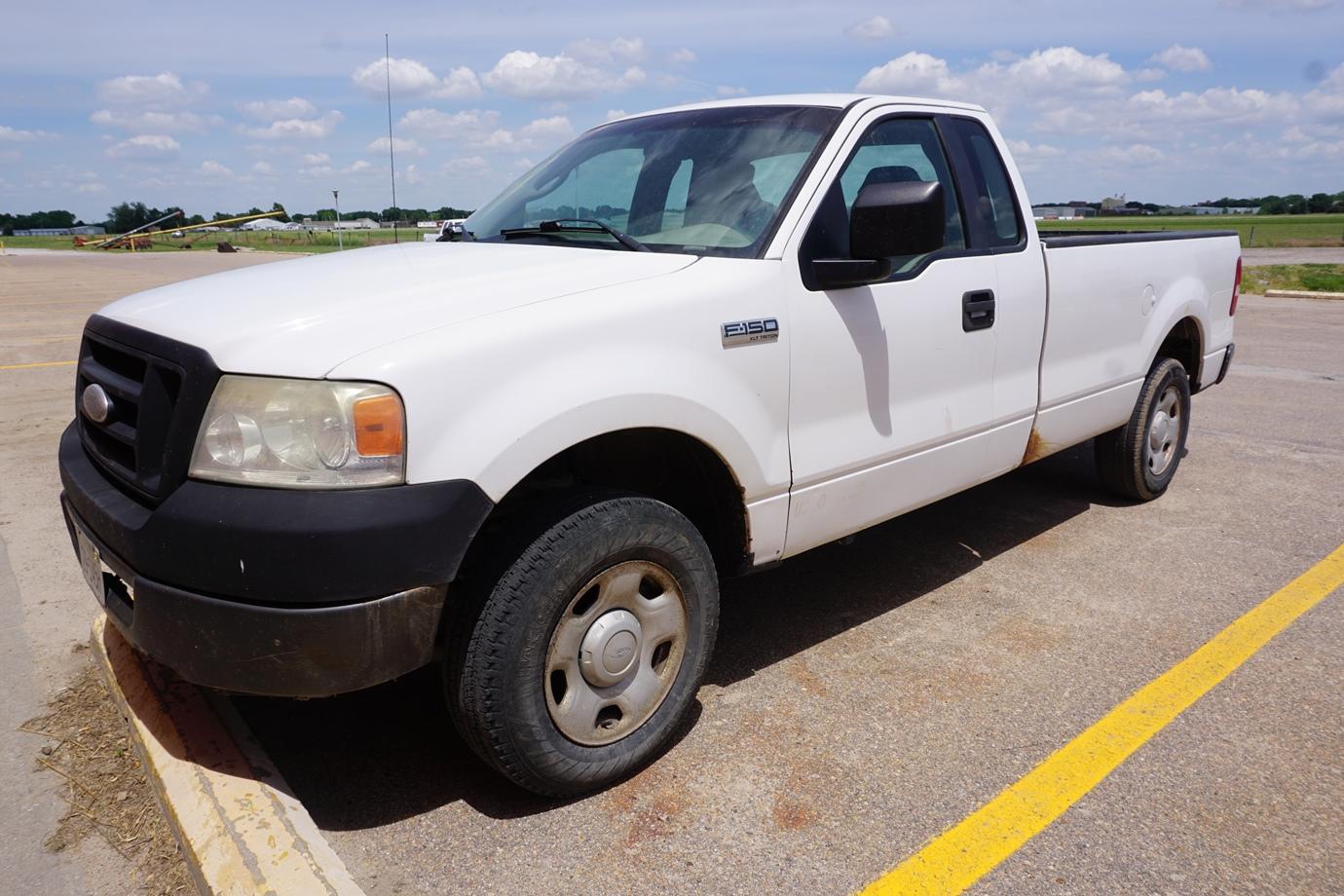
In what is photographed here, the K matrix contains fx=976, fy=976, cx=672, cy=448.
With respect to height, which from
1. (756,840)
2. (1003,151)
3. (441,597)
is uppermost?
(1003,151)

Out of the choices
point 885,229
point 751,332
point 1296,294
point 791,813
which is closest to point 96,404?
point 751,332

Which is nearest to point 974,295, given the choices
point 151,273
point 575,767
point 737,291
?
point 737,291

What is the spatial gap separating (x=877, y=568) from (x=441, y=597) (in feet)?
8.51

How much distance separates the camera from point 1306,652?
3.52 m

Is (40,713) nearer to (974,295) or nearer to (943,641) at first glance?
(943,641)

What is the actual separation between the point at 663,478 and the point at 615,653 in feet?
2.11

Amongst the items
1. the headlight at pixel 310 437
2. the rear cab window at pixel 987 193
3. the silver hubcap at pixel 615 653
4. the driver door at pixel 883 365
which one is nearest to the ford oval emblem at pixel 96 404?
the headlight at pixel 310 437

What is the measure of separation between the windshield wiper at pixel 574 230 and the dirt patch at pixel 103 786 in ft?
6.80

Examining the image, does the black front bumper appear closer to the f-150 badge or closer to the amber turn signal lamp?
the amber turn signal lamp

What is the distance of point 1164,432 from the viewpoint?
531 cm

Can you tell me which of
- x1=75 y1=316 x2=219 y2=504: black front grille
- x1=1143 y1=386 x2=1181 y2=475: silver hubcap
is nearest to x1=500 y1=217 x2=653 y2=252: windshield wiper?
x1=75 y1=316 x2=219 y2=504: black front grille

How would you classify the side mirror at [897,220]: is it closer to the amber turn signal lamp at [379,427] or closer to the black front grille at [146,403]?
the amber turn signal lamp at [379,427]

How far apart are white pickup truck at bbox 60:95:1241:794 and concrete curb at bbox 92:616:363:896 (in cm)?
32

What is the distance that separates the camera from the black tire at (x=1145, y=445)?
198 inches
